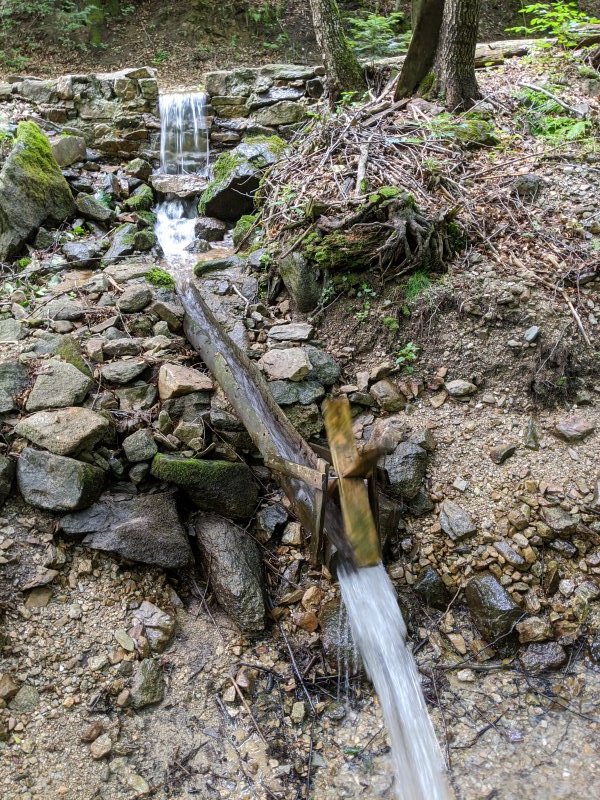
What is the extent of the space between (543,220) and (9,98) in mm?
8891

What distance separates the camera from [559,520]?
3342 mm

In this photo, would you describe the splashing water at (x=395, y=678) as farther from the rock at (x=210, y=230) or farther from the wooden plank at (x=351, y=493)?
the rock at (x=210, y=230)

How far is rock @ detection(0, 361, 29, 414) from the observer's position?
12.1ft

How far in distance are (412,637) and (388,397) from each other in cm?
169

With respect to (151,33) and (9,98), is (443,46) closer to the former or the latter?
(9,98)

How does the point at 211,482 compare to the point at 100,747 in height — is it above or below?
above

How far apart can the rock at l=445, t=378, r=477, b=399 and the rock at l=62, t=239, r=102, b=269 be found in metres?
4.27

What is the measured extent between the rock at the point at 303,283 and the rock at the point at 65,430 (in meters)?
2.00

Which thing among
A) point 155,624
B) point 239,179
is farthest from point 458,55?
point 155,624

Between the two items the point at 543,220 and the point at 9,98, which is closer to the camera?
the point at 543,220

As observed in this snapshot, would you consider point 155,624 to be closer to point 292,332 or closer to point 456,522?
point 456,522

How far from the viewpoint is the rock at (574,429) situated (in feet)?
12.0

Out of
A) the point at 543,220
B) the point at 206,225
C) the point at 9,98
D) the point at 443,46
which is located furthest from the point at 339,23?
the point at 9,98

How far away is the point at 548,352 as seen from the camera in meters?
3.87
